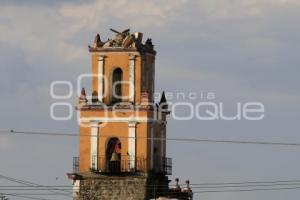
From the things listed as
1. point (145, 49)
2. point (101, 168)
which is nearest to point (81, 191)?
point (101, 168)

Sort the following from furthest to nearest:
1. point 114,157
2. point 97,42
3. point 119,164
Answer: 1. point 97,42
2. point 114,157
3. point 119,164

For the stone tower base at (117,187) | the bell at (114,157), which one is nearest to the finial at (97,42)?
the bell at (114,157)

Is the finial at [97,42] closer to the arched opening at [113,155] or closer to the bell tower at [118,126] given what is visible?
the bell tower at [118,126]

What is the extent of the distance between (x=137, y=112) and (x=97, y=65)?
314 centimetres

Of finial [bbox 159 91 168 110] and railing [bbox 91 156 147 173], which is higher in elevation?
finial [bbox 159 91 168 110]

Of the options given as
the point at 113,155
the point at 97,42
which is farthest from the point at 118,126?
the point at 97,42

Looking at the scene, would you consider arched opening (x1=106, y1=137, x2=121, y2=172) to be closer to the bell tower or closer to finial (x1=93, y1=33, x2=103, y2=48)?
the bell tower

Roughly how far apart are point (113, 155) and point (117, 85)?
11.7 feet

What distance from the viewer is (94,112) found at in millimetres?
103500

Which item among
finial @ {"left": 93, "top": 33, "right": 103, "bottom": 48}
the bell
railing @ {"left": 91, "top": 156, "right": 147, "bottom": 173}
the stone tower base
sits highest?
finial @ {"left": 93, "top": 33, "right": 103, "bottom": 48}

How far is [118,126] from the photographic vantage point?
103125 mm

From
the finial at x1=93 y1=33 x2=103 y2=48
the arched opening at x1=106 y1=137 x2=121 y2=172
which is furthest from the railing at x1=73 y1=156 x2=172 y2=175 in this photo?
the finial at x1=93 y1=33 x2=103 y2=48

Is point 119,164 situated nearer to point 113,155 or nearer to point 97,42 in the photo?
point 113,155

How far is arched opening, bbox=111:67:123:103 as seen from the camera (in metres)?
103
